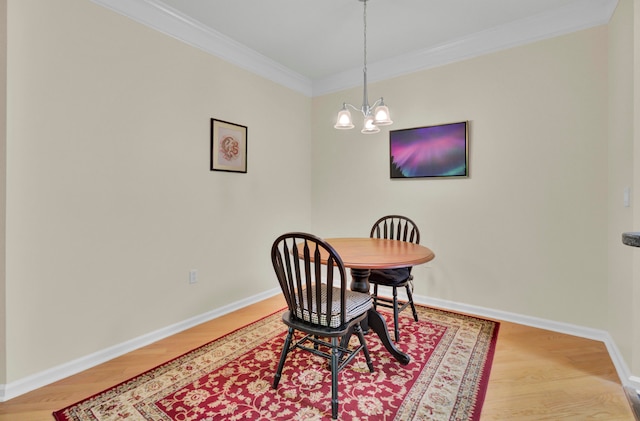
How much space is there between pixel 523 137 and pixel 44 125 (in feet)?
11.2

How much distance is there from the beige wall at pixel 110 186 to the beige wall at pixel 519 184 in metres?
1.74

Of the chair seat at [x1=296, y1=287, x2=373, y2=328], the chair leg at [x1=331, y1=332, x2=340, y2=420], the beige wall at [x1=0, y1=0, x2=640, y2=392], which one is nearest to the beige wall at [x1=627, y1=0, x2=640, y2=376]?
the beige wall at [x1=0, y1=0, x2=640, y2=392]

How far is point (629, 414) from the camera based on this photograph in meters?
1.52

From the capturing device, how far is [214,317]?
2.78 meters

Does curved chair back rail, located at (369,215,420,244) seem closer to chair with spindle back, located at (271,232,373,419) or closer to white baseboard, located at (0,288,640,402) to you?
white baseboard, located at (0,288,640,402)

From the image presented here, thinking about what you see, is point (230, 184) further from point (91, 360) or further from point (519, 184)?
point (519, 184)

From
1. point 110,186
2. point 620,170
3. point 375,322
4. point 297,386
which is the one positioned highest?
point 620,170

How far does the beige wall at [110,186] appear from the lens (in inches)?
68.3

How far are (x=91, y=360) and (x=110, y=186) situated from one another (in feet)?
3.75

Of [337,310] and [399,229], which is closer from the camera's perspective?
[337,310]

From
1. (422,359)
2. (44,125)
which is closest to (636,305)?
(422,359)

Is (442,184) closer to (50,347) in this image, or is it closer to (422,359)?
(422,359)

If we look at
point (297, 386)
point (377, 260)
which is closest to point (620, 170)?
point (377, 260)

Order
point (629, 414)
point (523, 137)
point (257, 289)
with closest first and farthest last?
1. point (629, 414)
2. point (523, 137)
3. point (257, 289)
